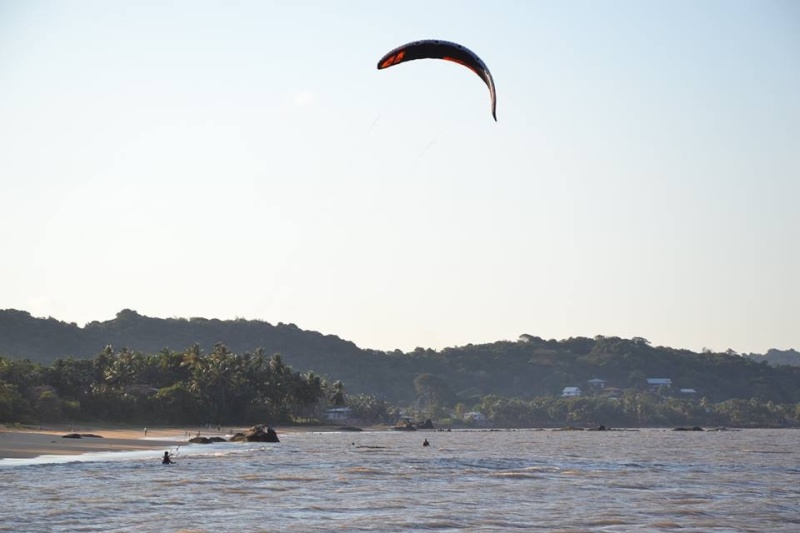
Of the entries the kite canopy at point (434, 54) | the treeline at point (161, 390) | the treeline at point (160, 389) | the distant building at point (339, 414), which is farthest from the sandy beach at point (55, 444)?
the distant building at point (339, 414)

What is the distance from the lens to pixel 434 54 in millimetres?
33375

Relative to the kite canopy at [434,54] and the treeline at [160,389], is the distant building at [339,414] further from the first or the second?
the kite canopy at [434,54]

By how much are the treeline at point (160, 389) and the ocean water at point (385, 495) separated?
4093cm

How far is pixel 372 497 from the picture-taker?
124 ft

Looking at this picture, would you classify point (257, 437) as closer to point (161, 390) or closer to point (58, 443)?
point (58, 443)

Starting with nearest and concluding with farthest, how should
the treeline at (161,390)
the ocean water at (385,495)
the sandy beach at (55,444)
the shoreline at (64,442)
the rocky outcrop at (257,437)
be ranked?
1. the ocean water at (385,495)
2. the sandy beach at (55,444)
3. the shoreline at (64,442)
4. the rocky outcrop at (257,437)
5. the treeline at (161,390)

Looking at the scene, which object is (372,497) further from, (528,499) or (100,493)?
(100,493)

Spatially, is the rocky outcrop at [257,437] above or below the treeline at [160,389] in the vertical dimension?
below

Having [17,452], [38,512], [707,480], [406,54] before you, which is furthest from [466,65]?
[17,452]

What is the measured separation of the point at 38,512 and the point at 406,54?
17881mm

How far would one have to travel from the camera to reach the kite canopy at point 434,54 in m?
32.3

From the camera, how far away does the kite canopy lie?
32312 mm

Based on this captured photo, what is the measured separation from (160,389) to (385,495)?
287 feet

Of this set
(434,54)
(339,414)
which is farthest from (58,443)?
(339,414)
